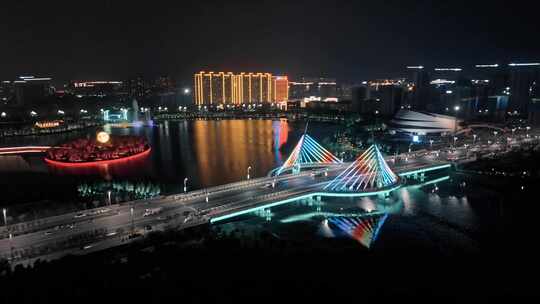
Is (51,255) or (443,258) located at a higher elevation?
(51,255)

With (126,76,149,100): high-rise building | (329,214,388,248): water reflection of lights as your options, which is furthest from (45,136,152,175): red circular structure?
(126,76,149,100): high-rise building

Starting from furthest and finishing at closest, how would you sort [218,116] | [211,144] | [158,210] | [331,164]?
[218,116] → [211,144] → [331,164] → [158,210]

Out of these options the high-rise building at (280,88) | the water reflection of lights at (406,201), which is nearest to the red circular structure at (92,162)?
the water reflection of lights at (406,201)

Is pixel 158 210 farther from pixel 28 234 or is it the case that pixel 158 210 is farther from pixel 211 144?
pixel 211 144

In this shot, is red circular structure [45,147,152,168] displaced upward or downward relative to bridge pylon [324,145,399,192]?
downward

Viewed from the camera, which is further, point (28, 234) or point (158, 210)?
point (158, 210)

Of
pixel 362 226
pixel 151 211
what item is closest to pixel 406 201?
pixel 362 226

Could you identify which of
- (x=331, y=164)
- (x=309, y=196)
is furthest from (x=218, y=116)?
(x=309, y=196)

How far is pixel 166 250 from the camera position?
10.4 meters

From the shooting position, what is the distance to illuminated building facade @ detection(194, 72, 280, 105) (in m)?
66.9

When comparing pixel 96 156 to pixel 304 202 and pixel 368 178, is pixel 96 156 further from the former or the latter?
pixel 368 178

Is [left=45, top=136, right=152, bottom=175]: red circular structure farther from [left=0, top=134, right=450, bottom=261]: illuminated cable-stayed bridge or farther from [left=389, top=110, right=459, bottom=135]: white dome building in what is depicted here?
[left=389, top=110, right=459, bottom=135]: white dome building

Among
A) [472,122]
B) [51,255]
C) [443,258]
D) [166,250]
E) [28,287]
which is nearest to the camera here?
[28,287]

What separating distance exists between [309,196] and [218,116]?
3903 cm
